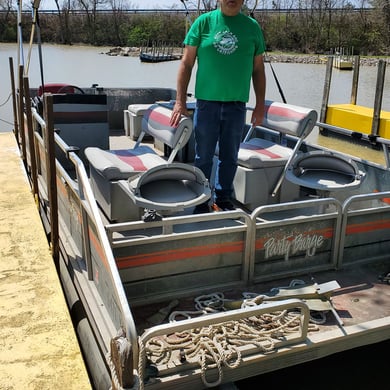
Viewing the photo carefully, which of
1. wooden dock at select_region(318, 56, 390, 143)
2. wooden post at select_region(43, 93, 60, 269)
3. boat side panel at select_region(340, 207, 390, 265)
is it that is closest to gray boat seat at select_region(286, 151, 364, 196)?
boat side panel at select_region(340, 207, 390, 265)

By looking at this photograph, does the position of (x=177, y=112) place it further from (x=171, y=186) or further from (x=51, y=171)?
(x=51, y=171)

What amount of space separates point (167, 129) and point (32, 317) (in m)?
1.55

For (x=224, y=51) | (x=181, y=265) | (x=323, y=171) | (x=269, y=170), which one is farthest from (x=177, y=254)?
Answer: (x=323, y=171)

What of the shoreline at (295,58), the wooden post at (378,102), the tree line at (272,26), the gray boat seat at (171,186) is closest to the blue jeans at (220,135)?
the gray boat seat at (171,186)

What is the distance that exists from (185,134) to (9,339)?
167 cm

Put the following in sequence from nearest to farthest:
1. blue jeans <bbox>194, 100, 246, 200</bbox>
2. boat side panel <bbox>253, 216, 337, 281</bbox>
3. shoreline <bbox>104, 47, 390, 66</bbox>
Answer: boat side panel <bbox>253, 216, 337, 281</bbox> < blue jeans <bbox>194, 100, 246, 200</bbox> < shoreline <bbox>104, 47, 390, 66</bbox>

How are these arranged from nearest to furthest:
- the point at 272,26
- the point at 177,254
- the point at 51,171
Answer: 1. the point at 177,254
2. the point at 51,171
3. the point at 272,26

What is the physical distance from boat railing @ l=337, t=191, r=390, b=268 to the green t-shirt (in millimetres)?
1044

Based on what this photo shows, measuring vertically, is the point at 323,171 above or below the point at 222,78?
below

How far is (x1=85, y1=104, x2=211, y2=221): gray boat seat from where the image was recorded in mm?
2994

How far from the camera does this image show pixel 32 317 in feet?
10.2

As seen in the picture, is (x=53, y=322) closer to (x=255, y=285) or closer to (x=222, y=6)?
(x=255, y=285)

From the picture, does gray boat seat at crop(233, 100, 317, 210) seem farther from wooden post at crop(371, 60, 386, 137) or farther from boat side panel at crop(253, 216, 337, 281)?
wooden post at crop(371, 60, 386, 137)

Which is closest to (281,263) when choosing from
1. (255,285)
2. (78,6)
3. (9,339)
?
(255,285)
